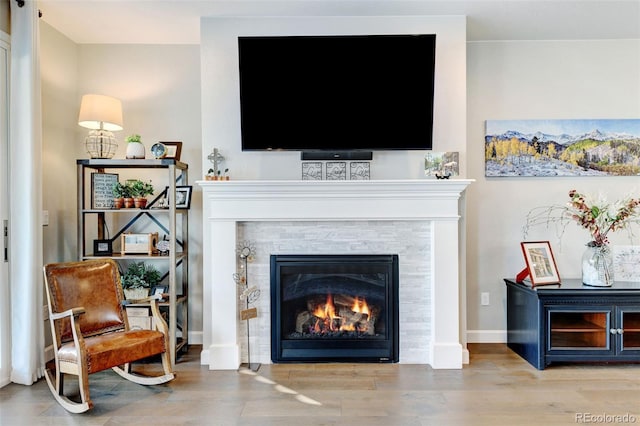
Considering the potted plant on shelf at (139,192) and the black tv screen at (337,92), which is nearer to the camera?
the black tv screen at (337,92)

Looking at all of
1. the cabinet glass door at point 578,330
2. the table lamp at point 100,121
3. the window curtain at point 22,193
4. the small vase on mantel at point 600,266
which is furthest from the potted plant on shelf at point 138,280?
the small vase on mantel at point 600,266

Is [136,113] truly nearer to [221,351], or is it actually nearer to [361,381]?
[221,351]

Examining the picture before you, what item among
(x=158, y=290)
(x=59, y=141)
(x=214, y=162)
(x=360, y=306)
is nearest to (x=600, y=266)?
(x=360, y=306)

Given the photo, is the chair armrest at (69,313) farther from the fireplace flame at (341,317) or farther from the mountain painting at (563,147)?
the mountain painting at (563,147)

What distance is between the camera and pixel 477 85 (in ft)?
12.5

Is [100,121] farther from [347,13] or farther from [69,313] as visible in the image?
[347,13]

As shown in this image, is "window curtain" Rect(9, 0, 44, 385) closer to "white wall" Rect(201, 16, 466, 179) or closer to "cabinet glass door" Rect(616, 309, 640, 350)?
"white wall" Rect(201, 16, 466, 179)

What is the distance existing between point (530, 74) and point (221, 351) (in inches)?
139

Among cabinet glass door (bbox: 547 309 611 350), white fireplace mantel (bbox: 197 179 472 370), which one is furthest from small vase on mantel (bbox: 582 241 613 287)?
white fireplace mantel (bbox: 197 179 472 370)

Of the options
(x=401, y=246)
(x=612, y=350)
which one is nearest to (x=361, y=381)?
(x=401, y=246)

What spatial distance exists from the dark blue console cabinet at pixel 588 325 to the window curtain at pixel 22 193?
12.0 feet

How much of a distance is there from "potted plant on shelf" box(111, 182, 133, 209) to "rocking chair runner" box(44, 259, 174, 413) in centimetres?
48

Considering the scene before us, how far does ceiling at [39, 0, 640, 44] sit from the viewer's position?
3104mm

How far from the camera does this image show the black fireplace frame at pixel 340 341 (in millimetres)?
3312
